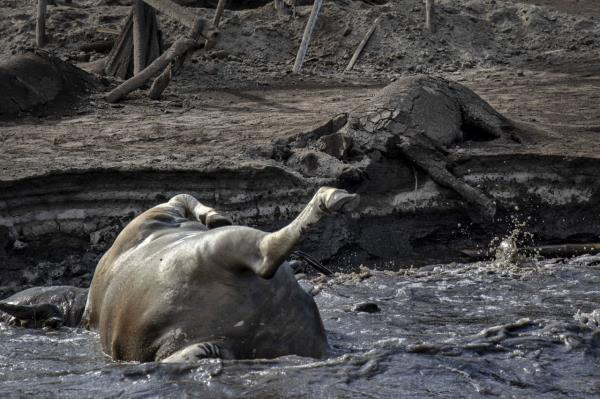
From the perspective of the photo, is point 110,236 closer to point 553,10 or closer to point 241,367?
point 241,367

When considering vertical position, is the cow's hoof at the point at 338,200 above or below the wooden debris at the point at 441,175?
above

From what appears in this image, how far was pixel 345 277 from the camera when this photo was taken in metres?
8.36

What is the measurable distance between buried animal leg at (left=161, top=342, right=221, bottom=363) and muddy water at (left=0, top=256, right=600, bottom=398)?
0.17ft

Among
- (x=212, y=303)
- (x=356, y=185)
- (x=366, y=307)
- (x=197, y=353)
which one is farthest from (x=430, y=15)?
(x=197, y=353)

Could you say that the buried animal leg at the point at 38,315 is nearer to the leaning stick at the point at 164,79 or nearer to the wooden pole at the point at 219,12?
the leaning stick at the point at 164,79

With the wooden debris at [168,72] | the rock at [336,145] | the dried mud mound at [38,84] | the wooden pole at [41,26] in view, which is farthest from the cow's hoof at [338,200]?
the wooden pole at [41,26]

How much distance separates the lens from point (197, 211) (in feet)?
21.4

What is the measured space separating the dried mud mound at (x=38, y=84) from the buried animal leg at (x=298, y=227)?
8.11 meters

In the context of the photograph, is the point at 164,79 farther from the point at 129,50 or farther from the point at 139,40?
the point at 129,50

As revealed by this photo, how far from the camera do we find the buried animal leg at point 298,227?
4.32 metres

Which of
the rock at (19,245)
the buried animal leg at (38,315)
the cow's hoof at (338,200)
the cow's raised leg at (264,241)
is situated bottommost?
the rock at (19,245)

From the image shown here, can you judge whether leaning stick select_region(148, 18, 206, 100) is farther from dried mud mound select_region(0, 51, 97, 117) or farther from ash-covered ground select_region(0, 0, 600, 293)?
dried mud mound select_region(0, 51, 97, 117)

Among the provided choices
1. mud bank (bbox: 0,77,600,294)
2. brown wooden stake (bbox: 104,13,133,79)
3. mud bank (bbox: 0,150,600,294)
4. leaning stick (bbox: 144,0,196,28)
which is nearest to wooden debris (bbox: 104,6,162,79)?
brown wooden stake (bbox: 104,13,133,79)

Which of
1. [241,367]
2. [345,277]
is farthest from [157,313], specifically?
[345,277]
